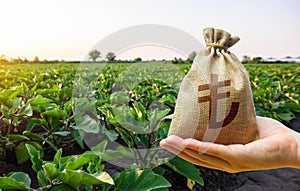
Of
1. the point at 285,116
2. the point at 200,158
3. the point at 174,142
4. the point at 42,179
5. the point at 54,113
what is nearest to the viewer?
the point at 174,142

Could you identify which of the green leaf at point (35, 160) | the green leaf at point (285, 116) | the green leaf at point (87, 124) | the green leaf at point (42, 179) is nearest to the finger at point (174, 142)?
the green leaf at point (42, 179)

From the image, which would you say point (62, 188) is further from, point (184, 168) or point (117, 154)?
point (184, 168)

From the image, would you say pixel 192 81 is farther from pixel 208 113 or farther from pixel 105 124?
pixel 105 124

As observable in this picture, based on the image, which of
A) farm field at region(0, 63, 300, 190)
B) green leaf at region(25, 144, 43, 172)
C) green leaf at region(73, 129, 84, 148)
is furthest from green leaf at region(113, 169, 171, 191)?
green leaf at region(73, 129, 84, 148)

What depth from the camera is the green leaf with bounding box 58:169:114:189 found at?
1.25 metres

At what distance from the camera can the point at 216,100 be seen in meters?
1.12

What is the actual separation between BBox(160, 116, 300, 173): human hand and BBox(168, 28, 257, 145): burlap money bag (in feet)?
0.18

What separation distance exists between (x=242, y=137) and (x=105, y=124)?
140 centimetres

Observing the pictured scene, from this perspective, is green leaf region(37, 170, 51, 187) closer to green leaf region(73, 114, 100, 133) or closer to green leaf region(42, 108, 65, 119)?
green leaf region(73, 114, 100, 133)

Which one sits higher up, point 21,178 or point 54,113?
point 54,113

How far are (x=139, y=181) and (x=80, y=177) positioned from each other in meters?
0.30

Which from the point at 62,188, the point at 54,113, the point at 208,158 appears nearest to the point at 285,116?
the point at 54,113

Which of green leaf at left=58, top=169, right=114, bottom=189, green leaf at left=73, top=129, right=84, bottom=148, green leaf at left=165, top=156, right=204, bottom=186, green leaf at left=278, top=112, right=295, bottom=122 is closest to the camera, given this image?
green leaf at left=58, top=169, right=114, bottom=189

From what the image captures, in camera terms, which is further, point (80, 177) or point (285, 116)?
point (285, 116)
